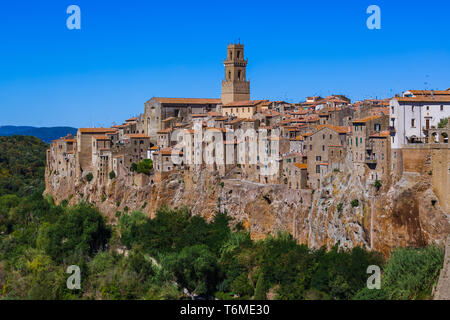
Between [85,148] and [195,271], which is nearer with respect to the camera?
[195,271]

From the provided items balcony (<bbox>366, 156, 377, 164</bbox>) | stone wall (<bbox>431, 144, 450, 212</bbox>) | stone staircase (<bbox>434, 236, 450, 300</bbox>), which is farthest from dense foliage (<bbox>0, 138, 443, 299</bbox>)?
balcony (<bbox>366, 156, 377, 164</bbox>)

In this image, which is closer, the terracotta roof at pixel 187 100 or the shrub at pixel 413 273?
the shrub at pixel 413 273

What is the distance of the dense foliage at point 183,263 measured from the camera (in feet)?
147

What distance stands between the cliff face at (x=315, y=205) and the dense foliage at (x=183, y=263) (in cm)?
119

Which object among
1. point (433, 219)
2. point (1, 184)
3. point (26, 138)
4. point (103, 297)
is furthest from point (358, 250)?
point (26, 138)

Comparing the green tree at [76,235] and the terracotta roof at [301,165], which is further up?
the terracotta roof at [301,165]

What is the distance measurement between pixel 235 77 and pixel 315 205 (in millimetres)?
40784

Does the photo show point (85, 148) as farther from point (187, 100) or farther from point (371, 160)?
point (371, 160)

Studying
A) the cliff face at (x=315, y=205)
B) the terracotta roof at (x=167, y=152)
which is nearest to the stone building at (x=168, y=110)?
the terracotta roof at (x=167, y=152)

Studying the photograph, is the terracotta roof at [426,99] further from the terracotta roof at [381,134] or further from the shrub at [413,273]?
the shrub at [413,273]

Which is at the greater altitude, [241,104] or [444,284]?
[241,104]

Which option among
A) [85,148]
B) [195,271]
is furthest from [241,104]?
[195,271]

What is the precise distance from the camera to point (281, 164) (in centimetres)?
5825
